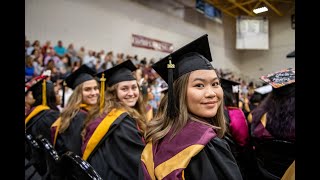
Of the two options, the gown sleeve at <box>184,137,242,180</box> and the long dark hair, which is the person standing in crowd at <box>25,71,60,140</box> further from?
the gown sleeve at <box>184,137,242,180</box>

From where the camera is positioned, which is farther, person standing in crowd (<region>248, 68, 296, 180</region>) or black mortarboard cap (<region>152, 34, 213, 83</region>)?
person standing in crowd (<region>248, 68, 296, 180</region>)

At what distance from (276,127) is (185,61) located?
61.5 inches

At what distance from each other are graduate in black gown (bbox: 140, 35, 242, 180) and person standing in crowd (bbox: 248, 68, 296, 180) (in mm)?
682

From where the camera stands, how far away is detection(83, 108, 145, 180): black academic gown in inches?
→ 84.9

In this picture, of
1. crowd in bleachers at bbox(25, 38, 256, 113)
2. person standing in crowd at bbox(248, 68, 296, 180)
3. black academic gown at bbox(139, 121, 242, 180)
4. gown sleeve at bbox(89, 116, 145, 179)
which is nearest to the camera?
black academic gown at bbox(139, 121, 242, 180)

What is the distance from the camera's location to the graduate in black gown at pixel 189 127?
3.89 ft

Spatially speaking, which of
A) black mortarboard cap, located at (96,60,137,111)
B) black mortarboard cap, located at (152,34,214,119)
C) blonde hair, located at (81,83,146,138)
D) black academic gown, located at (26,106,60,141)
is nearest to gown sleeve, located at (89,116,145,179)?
blonde hair, located at (81,83,146,138)

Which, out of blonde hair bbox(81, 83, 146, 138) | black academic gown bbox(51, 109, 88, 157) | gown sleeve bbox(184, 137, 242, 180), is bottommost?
black academic gown bbox(51, 109, 88, 157)

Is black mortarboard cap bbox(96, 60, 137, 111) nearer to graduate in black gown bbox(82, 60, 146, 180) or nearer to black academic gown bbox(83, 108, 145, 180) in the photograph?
graduate in black gown bbox(82, 60, 146, 180)

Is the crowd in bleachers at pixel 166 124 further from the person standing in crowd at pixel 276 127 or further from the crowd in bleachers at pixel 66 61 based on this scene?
the crowd in bleachers at pixel 66 61

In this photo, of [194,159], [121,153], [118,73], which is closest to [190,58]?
[194,159]

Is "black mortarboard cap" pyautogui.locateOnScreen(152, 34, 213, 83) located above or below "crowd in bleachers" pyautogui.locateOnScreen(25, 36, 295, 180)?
above

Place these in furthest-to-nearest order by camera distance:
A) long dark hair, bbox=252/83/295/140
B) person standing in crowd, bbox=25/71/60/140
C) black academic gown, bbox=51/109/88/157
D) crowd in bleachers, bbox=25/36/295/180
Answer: person standing in crowd, bbox=25/71/60/140 → black academic gown, bbox=51/109/88/157 → long dark hair, bbox=252/83/295/140 → crowd in bleachers, bbox=25/36/295/180
